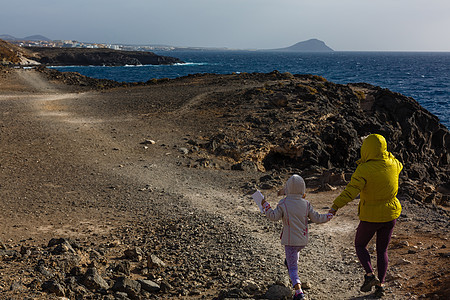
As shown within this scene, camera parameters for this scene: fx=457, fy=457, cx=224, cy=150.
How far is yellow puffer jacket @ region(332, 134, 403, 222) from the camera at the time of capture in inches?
227

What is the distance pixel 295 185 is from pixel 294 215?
386 mm

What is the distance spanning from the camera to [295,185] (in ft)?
18.2

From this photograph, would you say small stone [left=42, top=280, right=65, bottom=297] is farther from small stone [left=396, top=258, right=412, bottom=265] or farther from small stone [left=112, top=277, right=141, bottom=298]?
small stone [left=396, top=258, right=412, bottom=265]

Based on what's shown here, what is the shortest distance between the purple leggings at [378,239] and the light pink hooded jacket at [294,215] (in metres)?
0.65

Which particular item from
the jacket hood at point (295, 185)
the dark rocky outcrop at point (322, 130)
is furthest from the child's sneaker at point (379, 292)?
the dark rocky outcrop at point (322, 130)

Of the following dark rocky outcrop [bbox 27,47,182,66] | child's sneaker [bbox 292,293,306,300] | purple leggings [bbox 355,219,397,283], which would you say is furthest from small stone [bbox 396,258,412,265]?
dark rocky outcrop [bbox 27,47,182,66]

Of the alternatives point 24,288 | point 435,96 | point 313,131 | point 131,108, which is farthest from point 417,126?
point 435,96

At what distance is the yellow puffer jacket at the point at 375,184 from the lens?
576 centimetres

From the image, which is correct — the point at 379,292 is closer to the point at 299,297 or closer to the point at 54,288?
the point at 299,297

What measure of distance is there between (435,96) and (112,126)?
4370cm

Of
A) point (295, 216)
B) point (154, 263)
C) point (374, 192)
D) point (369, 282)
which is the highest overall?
point (374, 192)

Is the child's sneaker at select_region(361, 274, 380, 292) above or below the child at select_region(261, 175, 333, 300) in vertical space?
below

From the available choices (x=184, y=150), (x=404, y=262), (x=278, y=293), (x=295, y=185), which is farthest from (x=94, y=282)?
(x=184, y=150)

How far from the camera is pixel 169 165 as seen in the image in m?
13.6
